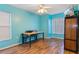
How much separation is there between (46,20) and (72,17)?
11.3 ft

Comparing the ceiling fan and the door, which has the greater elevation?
the ceiling fan

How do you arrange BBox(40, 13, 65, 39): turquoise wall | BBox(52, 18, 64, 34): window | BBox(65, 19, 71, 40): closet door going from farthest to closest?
→ BBox(40, 13, 65, 39): turquoise wall
BBox(52, 18, 64, 34): window
BBox(65, 19, 71, 40): closet door

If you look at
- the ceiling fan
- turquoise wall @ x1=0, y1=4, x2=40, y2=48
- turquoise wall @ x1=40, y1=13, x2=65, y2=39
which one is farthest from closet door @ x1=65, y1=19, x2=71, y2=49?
turquoise wall @ x1=40, y1=13, x2=65, y2=39

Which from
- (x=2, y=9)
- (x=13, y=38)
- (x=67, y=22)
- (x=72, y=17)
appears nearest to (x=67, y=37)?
(x=67, y=22)

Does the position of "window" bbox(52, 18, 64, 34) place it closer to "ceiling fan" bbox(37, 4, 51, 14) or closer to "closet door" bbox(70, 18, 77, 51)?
"ceiling fan" bbox(37, 4, 51, 14)

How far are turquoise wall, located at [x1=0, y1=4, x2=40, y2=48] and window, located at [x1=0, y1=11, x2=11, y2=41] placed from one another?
15 centimetres

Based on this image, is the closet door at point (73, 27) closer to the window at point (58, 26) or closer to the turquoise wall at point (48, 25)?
the window at point (58, 26)

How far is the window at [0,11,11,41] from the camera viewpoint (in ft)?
11.1

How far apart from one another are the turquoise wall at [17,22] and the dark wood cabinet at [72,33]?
2301 millimetres

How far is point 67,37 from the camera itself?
3.13m

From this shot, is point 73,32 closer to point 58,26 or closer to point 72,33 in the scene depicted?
point 72,33

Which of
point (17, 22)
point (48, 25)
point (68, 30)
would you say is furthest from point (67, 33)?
point (48, 25)

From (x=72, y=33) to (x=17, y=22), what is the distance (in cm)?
256
